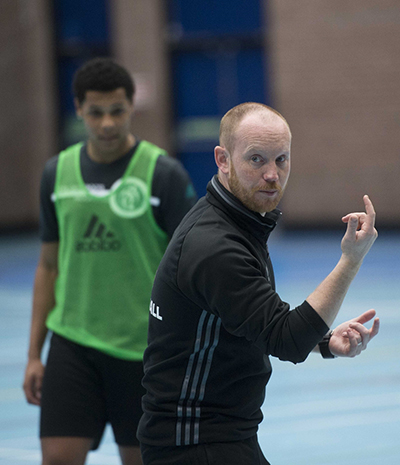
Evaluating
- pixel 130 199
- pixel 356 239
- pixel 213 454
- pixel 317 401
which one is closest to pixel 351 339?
pixel 356 239

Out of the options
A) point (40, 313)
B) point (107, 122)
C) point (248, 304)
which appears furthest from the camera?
point (40, 313)

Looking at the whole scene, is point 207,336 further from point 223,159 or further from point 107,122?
point 107,122

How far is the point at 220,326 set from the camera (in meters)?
2.08

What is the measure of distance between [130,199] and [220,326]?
113cm

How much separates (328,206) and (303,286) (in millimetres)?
4733

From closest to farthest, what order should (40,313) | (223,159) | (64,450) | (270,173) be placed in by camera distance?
(270,173) < (223,159) < (64,450) < (40,313)

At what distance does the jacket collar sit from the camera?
207cm

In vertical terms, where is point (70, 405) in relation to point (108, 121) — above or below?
below

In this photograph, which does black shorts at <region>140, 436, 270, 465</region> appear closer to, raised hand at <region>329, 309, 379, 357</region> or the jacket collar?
raised hand at <region>329, 309, 379, 357</region>

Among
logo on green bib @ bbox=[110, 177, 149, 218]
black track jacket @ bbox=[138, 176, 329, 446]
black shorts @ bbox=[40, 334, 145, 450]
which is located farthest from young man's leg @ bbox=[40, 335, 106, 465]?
black track jacket @ bbox=[138, 176, 329, 446]

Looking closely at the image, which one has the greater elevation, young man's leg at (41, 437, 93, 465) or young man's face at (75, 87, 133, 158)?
young man's face at (75, 87, 133, 158)

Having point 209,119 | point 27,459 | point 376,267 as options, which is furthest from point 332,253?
point 27,459

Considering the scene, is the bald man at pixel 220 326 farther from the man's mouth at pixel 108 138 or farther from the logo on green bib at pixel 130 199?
the man's mouth at pixel 108 138

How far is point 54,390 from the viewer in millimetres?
3002
